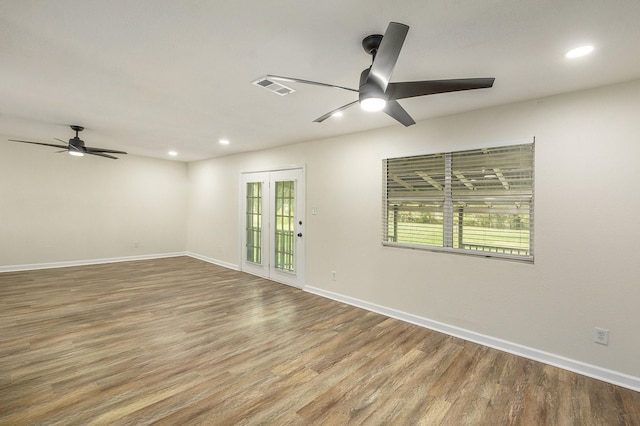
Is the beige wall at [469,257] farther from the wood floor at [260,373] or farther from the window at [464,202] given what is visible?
the wood floor at [260,373]

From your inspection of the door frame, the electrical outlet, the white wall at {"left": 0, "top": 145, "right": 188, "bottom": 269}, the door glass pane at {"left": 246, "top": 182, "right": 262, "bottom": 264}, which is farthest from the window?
the white wall at {"left": 0, "top": 145, "right": 188, "bottom": 269}

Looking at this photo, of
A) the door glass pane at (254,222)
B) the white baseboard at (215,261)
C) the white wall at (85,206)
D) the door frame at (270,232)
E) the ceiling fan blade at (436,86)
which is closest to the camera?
the ceiling fan blade at (436,86)

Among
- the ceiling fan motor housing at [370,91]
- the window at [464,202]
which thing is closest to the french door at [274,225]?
the window at [464,202]

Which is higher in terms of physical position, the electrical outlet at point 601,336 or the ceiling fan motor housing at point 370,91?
the ceiling fan motor housing at point 370,91

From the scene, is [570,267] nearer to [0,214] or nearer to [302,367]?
[302,367]

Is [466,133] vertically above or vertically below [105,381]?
above

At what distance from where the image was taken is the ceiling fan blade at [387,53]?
1.51 m

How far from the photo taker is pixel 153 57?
7.65 feet

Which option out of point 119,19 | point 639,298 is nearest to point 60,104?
point 119,19

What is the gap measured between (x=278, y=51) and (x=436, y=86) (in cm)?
116

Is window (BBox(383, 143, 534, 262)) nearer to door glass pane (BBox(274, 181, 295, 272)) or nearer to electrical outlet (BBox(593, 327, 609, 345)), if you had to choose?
electrical outlet (BBox(593, 327, 609, 345))

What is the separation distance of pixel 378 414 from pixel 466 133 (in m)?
2.98

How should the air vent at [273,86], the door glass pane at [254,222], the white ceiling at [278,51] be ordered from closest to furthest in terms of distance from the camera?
the white ceiling at [278,51]
the air vent at [273,86]
the door glass pane at [254,222]

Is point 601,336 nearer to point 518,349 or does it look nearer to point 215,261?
point 518,349
